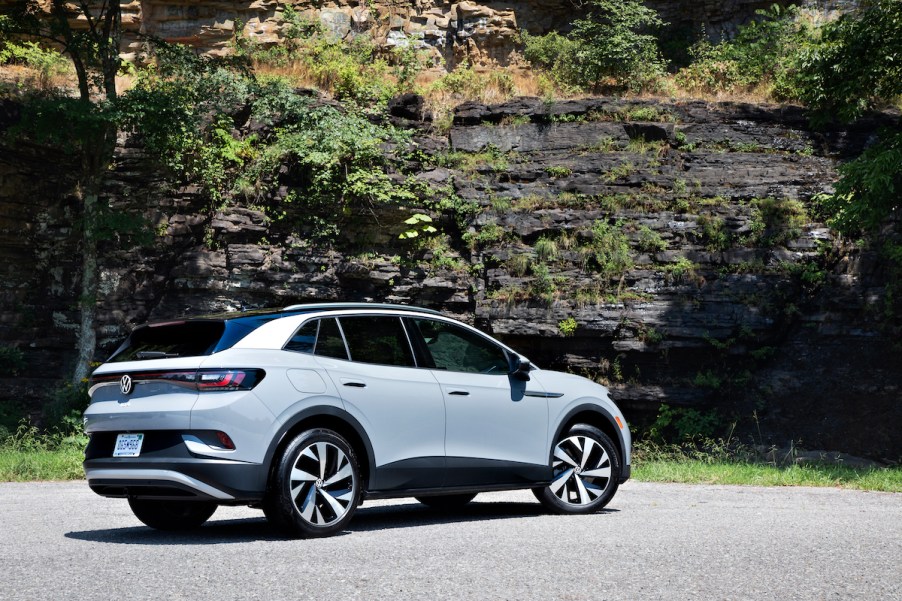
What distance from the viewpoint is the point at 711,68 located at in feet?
76.9

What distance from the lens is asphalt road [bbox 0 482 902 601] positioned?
15.1 ft

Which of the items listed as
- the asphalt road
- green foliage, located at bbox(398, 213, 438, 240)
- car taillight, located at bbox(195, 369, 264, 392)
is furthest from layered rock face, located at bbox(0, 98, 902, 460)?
car taillight, located at bbox(195, 369, 264, 392)

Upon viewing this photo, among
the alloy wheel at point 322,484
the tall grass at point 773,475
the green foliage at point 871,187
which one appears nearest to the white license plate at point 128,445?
the alloy wheel at point 322,484

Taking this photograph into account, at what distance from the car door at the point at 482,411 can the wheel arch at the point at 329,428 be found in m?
0.80

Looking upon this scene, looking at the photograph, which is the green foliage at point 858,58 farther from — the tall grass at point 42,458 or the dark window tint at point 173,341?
the tall grass at point 42,458

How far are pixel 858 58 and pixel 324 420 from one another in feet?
48.7

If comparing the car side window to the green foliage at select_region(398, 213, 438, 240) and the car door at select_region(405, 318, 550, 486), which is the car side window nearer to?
the car door at select_region(405, 318, 550, 486)

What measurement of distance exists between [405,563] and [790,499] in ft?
19.8

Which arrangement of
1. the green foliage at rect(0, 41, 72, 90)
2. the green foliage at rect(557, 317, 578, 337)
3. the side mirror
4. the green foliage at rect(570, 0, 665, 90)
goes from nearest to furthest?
the side mirror, the green foliage at rect(557, 317, 578, 337), the green foliage at rect(0, 41, 72, 90), the green foliage at rect(570, 0, 665, 90)

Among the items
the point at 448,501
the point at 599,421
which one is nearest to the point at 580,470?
the point at 599,421

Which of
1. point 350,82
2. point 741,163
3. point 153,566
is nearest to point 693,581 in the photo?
point 153,566

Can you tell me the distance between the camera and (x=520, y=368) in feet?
26.0

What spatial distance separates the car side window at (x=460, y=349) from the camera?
764cm

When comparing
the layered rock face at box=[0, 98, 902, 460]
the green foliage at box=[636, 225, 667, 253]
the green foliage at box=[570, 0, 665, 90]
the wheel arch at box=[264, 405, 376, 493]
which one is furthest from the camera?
the green foliage at box=[570, 0, 665, 90]
